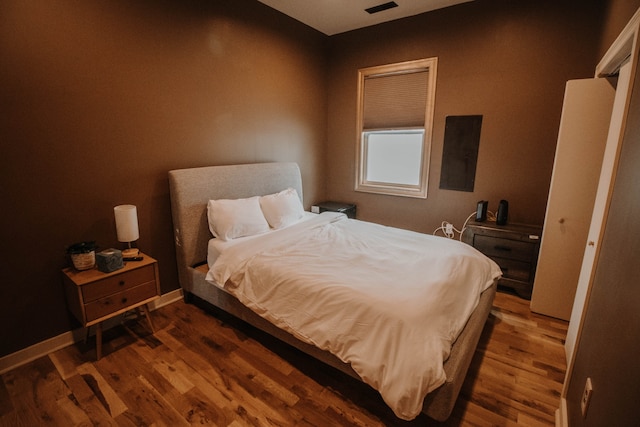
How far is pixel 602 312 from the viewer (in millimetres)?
1252

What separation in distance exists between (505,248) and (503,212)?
38cm

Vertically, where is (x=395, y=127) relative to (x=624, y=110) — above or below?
above

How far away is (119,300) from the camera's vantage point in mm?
2088

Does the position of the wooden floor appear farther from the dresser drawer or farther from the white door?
the dresser drawer

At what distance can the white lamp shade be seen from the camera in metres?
2.12

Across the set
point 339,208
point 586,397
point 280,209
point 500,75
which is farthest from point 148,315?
point 500,75

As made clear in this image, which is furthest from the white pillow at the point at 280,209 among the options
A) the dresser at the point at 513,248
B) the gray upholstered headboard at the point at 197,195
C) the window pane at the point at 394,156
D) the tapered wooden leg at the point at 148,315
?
the dresser at the point at 513,248

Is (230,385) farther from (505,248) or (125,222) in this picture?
(505,248)

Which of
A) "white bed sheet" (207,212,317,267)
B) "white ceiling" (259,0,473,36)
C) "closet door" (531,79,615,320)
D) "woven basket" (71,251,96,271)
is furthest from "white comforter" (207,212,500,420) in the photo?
"white ceiling" (259,0,473,36)

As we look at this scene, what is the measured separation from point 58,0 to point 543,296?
4.28 m

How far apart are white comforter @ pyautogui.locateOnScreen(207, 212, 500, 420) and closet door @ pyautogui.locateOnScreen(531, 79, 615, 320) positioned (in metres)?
0.59

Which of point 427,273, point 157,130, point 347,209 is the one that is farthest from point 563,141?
point 157,130

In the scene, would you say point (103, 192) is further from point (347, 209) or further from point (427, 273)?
point (347, 209)

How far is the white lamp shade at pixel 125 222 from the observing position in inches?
83.7
